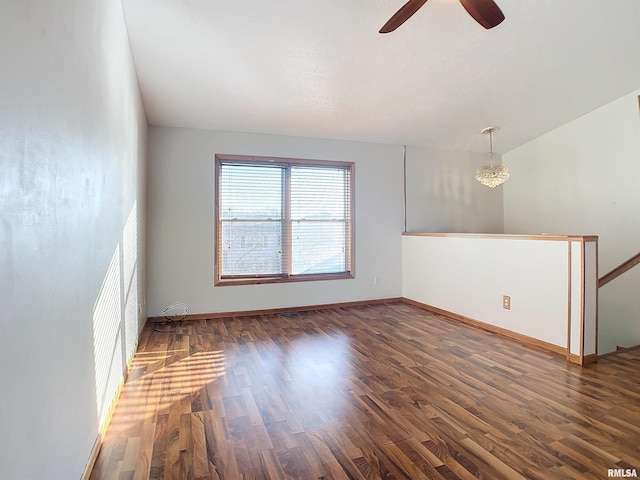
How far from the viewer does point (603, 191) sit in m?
4.62

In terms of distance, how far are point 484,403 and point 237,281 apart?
3.09 meters

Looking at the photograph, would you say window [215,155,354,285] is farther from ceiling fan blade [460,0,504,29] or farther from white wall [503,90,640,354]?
white wall [503,90,640,354]

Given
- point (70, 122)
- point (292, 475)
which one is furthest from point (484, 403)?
point (70, 122)

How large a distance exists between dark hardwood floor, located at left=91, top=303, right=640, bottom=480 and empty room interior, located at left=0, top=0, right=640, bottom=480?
0.06 ft

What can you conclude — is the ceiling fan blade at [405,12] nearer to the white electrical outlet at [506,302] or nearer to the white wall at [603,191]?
the white electrical outlet at [506,302]

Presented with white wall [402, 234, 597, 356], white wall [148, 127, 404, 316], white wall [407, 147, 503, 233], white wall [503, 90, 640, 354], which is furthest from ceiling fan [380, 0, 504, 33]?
white wall [503, 90, 640, 354]

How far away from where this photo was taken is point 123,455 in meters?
1.72

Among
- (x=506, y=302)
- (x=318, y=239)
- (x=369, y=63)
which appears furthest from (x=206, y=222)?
(x=506, y=302)

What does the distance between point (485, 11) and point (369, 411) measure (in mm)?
2561

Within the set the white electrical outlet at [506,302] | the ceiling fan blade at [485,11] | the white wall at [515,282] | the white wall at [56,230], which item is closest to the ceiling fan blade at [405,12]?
the ceiling fan blade at [485,11]

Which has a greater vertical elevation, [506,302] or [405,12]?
[405,12]

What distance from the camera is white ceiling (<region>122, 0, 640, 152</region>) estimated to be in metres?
2.62
